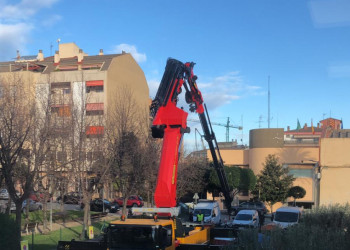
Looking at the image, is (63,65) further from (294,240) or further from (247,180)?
(294,240)

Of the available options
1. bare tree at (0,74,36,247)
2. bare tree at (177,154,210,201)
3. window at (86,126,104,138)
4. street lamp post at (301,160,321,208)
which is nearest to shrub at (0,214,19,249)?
bare tree at (0,74,36,247)

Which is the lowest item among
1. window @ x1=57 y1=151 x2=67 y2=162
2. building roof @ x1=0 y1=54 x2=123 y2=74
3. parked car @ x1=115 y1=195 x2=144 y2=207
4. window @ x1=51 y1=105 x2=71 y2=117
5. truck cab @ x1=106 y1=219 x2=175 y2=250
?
parked car @ x1=115 y1=195 x2=144 y2=207

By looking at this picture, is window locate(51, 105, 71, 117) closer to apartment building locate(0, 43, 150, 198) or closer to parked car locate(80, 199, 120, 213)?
apartment building locate(0, 43, 150, 198)

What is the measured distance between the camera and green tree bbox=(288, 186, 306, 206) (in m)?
43.6

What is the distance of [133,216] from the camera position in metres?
10.8

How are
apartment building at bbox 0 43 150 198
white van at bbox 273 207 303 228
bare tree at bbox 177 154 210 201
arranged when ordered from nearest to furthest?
apartment building at bbox 0 43 150 198, white van at bbox 273 207 303 228, bare tree at bbox 177 154 210 201

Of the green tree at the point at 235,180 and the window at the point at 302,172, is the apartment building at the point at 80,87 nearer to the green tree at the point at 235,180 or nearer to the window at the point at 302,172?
the green tree at the point at 235,180

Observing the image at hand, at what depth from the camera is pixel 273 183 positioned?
1619 inches

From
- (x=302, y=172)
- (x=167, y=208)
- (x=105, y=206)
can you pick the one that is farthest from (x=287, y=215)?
(x=302, y=172)

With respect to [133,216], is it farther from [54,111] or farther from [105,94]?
[105,94]

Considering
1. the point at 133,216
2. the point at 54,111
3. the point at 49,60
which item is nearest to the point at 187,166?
the point at 54,111

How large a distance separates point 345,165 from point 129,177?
27.2 meters

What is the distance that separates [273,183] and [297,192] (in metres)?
4.64

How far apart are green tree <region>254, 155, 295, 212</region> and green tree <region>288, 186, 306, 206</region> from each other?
2.33 metres
